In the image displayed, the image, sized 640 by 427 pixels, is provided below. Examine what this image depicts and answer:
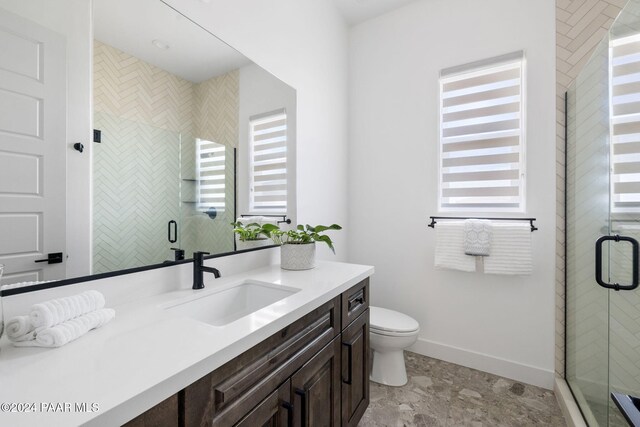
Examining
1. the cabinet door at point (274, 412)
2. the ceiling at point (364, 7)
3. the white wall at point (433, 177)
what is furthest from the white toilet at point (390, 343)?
the ceiling at point (364, 7)

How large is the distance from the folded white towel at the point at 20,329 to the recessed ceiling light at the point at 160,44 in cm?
104

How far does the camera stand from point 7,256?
748 mm

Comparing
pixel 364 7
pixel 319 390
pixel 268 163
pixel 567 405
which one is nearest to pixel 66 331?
pixel 319 390

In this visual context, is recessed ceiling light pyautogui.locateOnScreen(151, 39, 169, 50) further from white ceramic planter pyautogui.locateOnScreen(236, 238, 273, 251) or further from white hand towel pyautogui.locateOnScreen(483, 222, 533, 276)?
white hand towel pyautogui.locateOnScreen(483, 222, 533, 276)

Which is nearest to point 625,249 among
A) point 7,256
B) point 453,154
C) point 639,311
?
point 639,311

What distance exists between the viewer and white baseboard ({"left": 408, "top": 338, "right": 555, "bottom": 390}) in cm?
188

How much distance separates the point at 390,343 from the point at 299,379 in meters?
1.05

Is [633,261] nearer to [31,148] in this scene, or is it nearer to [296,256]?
[296,256]

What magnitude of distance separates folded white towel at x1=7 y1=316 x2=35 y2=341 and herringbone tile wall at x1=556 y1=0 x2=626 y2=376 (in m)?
2.54

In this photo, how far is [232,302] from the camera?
4.05 ft

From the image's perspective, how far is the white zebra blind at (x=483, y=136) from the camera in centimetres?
198

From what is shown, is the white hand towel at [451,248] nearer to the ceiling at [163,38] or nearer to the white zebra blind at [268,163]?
the white zebra blind at [268,163]

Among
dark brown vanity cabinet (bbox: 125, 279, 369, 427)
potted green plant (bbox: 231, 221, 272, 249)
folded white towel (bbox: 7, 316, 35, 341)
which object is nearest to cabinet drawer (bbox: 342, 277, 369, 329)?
dark brown vanity cabinet (bbox: 125, 279, 369, 427)

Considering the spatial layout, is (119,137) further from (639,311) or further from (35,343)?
(639,311)
